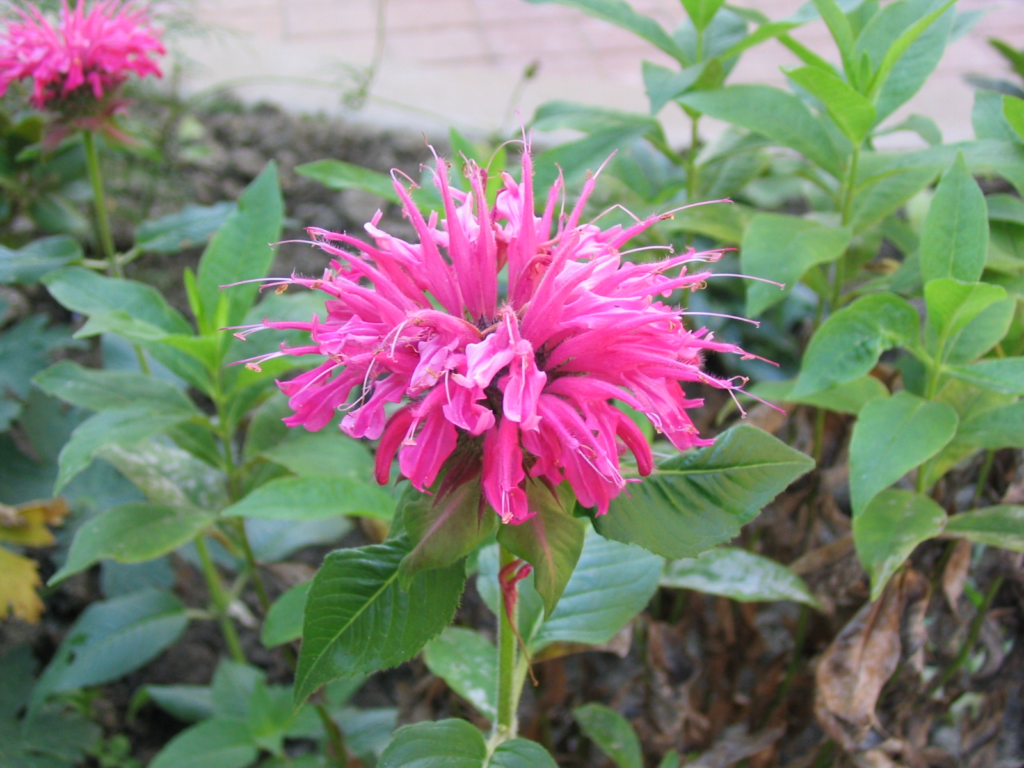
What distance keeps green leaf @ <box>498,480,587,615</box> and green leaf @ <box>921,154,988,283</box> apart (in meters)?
0.48

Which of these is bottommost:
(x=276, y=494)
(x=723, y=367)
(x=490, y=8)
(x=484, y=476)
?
(x=723, y=367)

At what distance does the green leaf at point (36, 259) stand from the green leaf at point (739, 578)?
0.84 meters

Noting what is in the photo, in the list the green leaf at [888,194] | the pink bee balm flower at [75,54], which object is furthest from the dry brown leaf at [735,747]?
the pink bee balm flower at [75,54]

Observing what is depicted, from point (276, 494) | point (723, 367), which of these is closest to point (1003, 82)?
point (723, 367)

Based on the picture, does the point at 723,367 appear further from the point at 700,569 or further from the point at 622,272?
the point at 622,272

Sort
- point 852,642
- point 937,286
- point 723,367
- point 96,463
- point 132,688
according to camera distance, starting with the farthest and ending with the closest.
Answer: point 723,367 → point 132,688 → point 96,463 → point 852,642 → point 937,286

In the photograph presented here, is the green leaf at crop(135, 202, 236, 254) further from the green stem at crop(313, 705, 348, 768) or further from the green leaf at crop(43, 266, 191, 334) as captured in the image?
the green stem at crop(313, 705, 348, 768)

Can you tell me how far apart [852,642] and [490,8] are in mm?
3117

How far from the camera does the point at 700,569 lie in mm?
953

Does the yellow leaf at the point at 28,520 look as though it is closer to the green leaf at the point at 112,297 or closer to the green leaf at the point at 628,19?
the green leaf at the point at 112,297

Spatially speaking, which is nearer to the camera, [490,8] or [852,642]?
[852,642]

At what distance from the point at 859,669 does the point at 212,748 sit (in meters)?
0.79

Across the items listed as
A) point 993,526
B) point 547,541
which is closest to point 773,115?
point 993,526

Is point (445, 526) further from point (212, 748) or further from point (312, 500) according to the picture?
point (212, 748)
